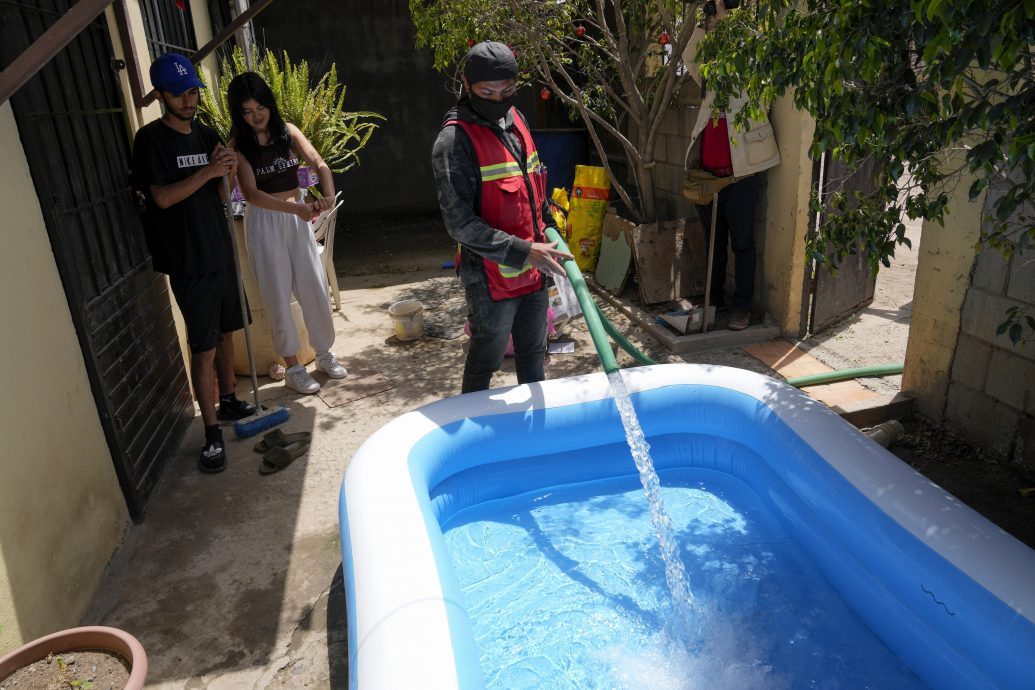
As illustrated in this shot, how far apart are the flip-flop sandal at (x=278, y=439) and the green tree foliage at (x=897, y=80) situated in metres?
2.48

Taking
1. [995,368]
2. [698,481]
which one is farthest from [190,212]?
[995,368]

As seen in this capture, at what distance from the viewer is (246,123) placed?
357cm

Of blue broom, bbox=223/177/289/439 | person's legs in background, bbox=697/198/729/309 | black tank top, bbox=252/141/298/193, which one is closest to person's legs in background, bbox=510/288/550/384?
blue broom, bbox=223/177/289/439

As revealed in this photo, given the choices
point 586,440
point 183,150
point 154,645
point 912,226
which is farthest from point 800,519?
point 912,226

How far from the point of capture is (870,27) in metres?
1.46

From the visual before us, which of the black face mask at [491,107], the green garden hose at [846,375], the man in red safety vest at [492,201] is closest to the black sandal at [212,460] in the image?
the man in red safety vest at [492,201]

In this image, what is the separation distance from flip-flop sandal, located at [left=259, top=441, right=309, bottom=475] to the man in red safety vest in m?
1.05

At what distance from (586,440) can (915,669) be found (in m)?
1.39

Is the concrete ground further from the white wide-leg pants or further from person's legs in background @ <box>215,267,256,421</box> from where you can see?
the white wide-leg pants

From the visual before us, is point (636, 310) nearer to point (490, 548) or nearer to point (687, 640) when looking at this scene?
point (490, 548)

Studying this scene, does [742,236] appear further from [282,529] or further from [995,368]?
[282,529]

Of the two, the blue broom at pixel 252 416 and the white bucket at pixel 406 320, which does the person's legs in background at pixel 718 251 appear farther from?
the blue broom at pixel 252 416

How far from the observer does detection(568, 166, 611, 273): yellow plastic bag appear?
5742 mm

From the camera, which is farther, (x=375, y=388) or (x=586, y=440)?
(x=375, y=388)
